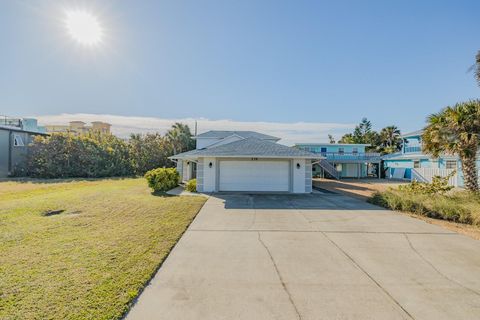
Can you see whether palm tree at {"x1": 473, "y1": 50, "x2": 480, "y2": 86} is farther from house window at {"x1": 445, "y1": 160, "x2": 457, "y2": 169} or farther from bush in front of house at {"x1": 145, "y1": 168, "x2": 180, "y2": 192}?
bush in front of house at {"x1": 145, "y1": 168, "x2": 180, "y2": 192}

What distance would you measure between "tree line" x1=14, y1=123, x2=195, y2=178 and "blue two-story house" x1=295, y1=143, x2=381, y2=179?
57.7ft

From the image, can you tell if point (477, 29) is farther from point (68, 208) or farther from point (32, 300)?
point (68, 208)

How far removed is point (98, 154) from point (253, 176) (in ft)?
68.2

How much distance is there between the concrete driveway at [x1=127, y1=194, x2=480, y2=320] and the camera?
3.63m

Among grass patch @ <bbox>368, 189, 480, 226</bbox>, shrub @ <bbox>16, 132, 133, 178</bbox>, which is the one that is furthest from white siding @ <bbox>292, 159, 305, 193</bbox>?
shrub @ <bbox>16, 132, 133, 178</bbox>

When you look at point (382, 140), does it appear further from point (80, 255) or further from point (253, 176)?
point (80, 255)

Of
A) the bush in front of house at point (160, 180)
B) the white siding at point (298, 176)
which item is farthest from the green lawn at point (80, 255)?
the white siding at point (298, 176)

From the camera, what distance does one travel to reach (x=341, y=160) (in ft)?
100

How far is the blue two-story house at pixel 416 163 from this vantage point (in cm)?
2248

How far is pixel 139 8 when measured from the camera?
437 inches

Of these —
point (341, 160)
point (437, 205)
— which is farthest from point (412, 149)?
point (437, 205)

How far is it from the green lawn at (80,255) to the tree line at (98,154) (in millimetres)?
18064

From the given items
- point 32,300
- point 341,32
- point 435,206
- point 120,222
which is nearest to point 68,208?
point 120,222

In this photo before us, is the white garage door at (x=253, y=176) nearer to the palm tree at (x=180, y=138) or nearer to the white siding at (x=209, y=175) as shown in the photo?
the white siding at (x=209, y=175)
